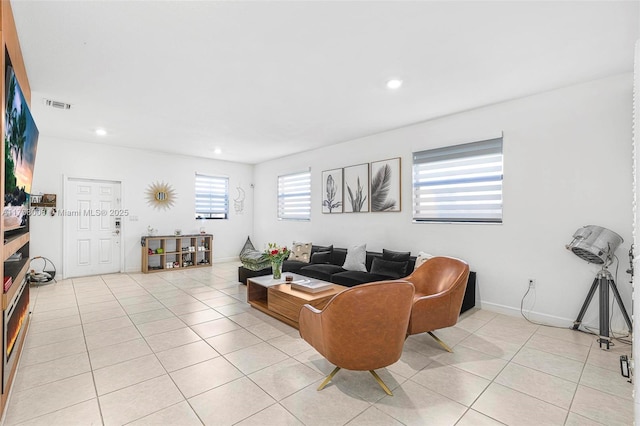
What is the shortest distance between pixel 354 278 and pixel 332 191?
2400 mm

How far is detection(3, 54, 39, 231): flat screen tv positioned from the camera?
2.21m

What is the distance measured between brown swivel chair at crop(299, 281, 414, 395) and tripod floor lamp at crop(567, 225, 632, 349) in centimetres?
240

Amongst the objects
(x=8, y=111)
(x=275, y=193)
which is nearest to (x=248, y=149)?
(x=275, y=193)

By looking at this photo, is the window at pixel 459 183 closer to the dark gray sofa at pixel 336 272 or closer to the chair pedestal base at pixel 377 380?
the dark gray sofa at pixel 336 272

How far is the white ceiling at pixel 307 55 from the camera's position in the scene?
2.36 meters

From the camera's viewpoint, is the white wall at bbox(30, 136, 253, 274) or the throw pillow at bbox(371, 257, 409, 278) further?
the white wall at bbox(30, 136, 253, 274)

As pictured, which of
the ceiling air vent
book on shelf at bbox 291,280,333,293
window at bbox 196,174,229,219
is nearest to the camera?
book on shelf at bbox 291,280,333,293

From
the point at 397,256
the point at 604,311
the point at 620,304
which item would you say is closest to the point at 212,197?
the point at 397,256

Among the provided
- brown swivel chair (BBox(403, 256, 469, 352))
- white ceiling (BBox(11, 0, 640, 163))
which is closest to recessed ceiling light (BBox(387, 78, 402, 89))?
white ceiling (BBox(11, 0, 640, 163))

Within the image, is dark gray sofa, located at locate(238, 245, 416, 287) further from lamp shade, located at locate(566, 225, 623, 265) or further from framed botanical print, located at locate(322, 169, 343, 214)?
lamp shade, located at locate(566, 225, 623, 265)

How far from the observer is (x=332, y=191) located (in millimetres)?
6520

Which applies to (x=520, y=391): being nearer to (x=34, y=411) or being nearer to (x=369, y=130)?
(x=34, y=411)

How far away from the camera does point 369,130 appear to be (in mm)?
5508

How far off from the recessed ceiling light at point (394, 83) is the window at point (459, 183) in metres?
1.58
